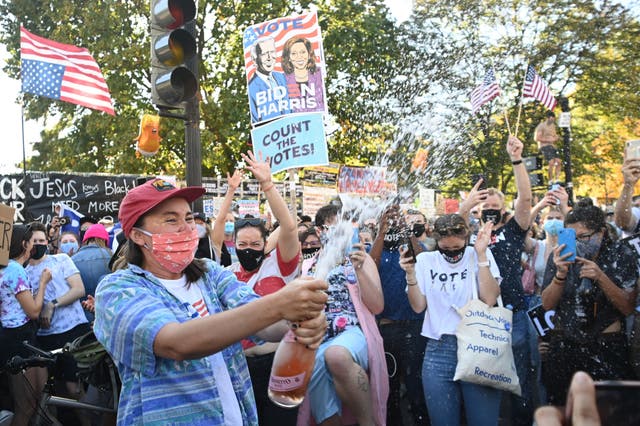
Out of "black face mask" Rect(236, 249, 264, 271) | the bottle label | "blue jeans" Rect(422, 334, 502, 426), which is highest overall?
"black face mask" Rect(236, 249, 264, 271)

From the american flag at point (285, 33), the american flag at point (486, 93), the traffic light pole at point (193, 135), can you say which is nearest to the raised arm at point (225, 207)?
the traffic light pole at point (193, 135)

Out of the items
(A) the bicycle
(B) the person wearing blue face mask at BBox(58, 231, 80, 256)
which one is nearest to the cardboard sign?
(A) the bicycle

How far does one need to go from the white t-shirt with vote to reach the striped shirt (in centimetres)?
292

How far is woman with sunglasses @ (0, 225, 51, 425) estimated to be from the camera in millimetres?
5590

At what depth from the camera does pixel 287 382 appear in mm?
2338

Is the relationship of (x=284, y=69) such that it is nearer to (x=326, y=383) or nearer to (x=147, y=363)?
(x=326, y=383)

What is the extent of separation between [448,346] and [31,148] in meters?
23.6

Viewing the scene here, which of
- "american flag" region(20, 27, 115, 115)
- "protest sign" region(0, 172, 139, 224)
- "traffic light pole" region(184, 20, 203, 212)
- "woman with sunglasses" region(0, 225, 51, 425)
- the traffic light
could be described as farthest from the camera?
"protest sign" region(0, 172, 139, 224)

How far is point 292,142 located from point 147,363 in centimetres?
528

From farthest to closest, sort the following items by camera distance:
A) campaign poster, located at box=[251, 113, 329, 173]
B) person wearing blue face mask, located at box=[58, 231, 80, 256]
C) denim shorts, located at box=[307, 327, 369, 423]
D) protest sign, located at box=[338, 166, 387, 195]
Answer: protest sign, located at box=[338, 166, 387, 195] < person wearing blue face mask, located at box=[58, 231, 80, 256] < campaign poster, located at box=[251, 113, 329, 173] < denim shorts, located at box=[307, 327, 369, 423]

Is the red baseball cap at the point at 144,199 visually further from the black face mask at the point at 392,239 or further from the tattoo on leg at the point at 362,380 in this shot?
the black face mask at the point at 392,239

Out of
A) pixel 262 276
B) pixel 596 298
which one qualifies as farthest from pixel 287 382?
pixel 596 298

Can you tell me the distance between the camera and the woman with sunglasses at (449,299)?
15.7ft

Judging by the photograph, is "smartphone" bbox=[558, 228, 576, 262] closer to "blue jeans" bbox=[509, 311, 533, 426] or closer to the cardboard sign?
"blue jeans" bbox=[509, 311, 533, 426]
